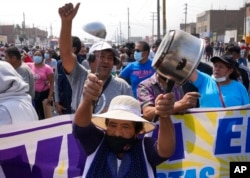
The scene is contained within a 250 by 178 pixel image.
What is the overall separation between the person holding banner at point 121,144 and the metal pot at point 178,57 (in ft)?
1.73

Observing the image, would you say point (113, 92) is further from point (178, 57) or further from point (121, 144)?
point (178, 57)

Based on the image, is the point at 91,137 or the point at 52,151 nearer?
the point at 91,137

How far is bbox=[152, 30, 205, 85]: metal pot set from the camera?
5.53ft

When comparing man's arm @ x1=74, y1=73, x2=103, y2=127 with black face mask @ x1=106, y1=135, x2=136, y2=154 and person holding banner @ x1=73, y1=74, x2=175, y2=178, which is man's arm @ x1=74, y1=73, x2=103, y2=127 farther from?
black face mask @ x1=106, y1=135, x2=136, y2=154

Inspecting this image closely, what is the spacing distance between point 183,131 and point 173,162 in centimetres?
28

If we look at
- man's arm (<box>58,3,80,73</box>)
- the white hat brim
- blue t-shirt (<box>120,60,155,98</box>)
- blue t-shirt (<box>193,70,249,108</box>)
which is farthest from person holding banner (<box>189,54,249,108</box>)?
blue t-shirt (<box>120,60,155,98</box>)

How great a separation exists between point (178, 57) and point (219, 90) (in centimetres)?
223

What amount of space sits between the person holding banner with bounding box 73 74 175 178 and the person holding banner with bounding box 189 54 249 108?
4.50 ft

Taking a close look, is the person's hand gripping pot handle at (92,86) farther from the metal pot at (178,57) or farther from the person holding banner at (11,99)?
the person holding banner at (11,99)

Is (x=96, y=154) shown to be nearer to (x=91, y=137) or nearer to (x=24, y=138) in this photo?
(x=91, y=137)

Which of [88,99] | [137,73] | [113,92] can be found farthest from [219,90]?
[137,73]

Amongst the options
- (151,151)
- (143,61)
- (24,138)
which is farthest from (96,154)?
(143,61)

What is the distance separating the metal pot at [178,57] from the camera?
66.4 inches

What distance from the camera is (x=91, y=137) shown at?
230cm
